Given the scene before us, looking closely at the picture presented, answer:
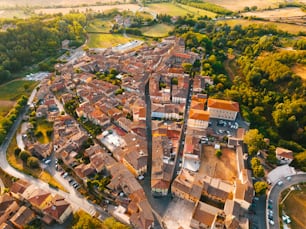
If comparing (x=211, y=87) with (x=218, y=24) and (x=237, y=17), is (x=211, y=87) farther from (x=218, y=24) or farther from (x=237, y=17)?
(x=237, y=17)

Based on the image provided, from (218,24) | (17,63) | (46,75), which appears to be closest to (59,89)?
(46,75)

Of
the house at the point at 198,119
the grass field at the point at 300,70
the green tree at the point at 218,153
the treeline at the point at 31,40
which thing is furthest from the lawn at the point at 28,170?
the grass field at the point at 300,70

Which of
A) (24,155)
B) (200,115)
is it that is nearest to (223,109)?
(200,115)

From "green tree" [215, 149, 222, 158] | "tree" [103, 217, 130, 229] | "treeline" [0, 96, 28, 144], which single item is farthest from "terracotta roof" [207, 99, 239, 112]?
"treeline" [0, 96, 28, 144]

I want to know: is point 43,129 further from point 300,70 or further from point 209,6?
point 209,6

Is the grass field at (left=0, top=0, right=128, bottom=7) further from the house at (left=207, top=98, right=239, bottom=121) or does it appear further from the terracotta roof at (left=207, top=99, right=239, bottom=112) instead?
the house at (left=207, top=98, right=239, bottom=121)

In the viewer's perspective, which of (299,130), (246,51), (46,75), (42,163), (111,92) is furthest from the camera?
(246,51)

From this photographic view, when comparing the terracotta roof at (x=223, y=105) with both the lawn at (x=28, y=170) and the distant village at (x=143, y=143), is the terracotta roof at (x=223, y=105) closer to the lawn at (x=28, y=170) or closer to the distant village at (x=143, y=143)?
the distant village at (x=143, y=143)

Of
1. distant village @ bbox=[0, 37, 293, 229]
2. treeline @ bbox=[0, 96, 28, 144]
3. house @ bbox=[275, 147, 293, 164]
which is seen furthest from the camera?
treeline @ bbox=[0, 96, 28, 144]
